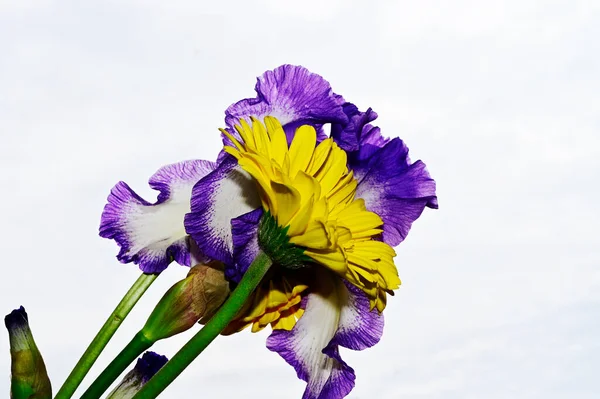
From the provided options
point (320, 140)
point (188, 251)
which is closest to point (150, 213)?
point (188, 251)

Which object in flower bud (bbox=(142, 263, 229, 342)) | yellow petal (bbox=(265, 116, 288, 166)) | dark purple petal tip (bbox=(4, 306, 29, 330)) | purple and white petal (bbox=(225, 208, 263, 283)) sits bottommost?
dark purple petal tip (bbox=(4, 306, 29, 330))

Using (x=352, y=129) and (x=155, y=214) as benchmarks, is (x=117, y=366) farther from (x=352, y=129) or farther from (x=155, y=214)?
(x=352, y=129)

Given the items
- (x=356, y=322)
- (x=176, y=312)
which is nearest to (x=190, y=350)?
(x=176, y=312)

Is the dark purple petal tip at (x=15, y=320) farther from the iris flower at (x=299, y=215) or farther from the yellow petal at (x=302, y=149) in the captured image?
the yellow petal at (x=302, y=149)

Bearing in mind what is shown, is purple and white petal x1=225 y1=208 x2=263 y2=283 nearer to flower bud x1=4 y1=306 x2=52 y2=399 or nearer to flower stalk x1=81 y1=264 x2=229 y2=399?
flower stalk x1=81 y1=264 x2=229 y2=399

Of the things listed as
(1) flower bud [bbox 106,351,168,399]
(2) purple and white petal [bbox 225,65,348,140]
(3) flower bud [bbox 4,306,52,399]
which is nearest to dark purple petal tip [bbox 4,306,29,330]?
(3) flower bud [bbox 4,306,52,399]

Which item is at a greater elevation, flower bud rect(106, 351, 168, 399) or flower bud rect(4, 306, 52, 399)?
flower bud rect(106, 351, 168, 399)

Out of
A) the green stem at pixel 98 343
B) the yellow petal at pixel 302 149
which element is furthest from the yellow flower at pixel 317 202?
the green stem at pixel 98 343
